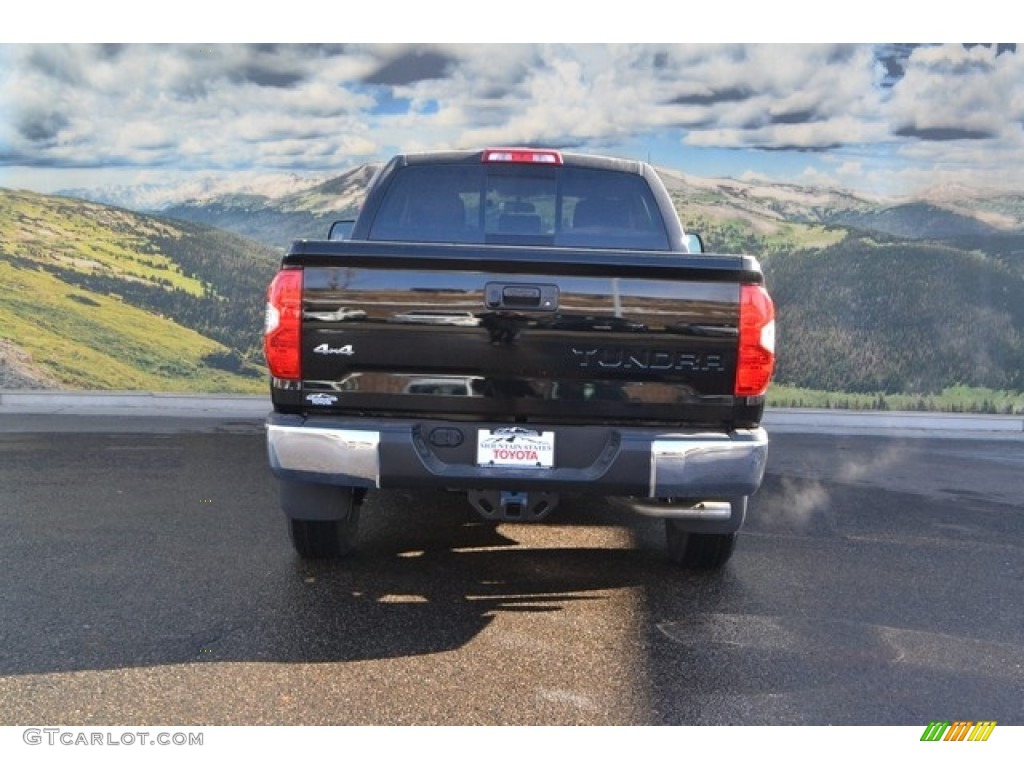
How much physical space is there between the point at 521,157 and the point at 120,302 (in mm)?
6594

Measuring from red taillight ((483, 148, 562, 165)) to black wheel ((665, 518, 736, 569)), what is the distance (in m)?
1.99

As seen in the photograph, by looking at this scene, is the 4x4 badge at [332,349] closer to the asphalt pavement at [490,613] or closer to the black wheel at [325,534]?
the black wheel at [325,534]

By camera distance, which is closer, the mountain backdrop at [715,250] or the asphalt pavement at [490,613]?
the asphalt pavement at [490,613]

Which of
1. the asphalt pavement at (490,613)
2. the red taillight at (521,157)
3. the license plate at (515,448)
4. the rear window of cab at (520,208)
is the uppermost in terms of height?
the red taillight at (521,157)

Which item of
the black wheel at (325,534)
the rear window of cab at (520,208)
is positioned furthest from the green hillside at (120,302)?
the black wheel at (325,534)

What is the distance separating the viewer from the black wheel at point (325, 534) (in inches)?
Result: 184

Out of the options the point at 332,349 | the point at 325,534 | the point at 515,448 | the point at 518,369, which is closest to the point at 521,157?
the point at 518,369

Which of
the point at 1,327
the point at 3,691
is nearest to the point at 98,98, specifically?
the point at 1,327

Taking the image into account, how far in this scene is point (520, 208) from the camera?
5262mm

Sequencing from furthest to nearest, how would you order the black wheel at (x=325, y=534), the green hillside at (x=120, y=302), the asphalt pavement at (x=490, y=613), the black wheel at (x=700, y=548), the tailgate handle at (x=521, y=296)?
1. the green hillside at (x=120, y=302)
2. the black wheel at (x=700, y=548)
3. the black wheel at (x=325, y=534)
4. the tailgate handle at (x=521, y=296)
5. the asphalt pavement at (x=490, y=613)

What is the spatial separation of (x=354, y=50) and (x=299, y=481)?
275 inches

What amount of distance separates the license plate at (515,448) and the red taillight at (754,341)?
80 cm

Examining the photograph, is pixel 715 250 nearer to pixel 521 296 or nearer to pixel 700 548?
pixel 700 548

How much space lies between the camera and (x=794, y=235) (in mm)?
10492
